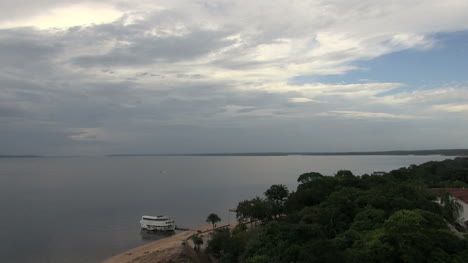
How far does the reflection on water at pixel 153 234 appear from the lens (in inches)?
1820

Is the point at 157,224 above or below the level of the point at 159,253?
below

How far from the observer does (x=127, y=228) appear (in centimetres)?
5053

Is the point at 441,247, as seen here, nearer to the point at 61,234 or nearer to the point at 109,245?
the point at 109,245

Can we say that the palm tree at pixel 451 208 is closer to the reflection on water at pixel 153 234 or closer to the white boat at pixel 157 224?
the reflection on water at pixel 153 234

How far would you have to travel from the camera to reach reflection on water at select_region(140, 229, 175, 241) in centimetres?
4622

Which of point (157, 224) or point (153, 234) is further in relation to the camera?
point (157, 224)

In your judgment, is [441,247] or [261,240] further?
[261,240]

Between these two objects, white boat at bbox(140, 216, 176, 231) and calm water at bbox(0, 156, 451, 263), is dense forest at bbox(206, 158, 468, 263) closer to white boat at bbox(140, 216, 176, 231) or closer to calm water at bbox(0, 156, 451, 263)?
white boat at bbox(140, 216, 176, 231)

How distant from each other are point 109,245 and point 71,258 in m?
5.69

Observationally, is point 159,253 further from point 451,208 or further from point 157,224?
point 451,208

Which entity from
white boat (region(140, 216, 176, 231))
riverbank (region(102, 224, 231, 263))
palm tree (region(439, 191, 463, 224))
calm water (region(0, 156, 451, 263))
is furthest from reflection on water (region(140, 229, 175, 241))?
→ palm tree (region(439, 191, 463, 224))

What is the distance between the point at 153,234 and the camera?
158ft

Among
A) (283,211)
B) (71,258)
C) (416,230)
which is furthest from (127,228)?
(416,230)

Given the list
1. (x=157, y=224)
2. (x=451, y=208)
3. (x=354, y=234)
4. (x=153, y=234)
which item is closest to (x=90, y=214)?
(x=157, y=224)
